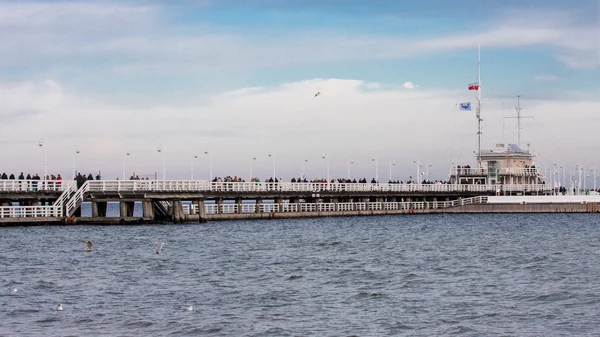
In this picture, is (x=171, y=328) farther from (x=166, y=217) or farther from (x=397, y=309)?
(x=166, y=217)

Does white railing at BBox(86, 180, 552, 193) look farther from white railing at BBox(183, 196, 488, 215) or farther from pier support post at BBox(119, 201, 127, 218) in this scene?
white railing at BBox(183, 196, 488, 215)

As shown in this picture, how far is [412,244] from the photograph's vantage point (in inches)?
2606

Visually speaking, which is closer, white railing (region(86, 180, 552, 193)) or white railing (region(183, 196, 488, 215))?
white railing (region(86, 180, 552, 193))

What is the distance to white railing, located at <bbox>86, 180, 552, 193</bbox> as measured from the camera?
7812cm

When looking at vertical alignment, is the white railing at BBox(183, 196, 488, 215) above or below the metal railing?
below

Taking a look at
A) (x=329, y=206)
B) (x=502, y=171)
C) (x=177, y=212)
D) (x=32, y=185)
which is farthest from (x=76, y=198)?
(x=502, y=171)

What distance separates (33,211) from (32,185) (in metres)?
2.63

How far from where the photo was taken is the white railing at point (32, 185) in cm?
7506

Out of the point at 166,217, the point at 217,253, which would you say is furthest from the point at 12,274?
the point at 166,217

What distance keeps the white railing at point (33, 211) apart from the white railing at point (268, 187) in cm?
353

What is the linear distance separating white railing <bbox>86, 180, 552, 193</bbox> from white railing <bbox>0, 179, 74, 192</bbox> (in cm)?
251

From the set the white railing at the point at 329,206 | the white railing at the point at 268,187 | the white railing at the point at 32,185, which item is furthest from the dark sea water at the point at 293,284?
the white railing at the point at 329,206

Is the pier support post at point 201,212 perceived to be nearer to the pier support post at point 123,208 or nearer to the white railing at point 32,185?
the pier support post at point 123,208

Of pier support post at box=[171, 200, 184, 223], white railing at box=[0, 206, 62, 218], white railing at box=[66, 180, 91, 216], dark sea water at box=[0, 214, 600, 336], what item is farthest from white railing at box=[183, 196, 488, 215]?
dark sea water at box=[0, 214, 600, 336]
